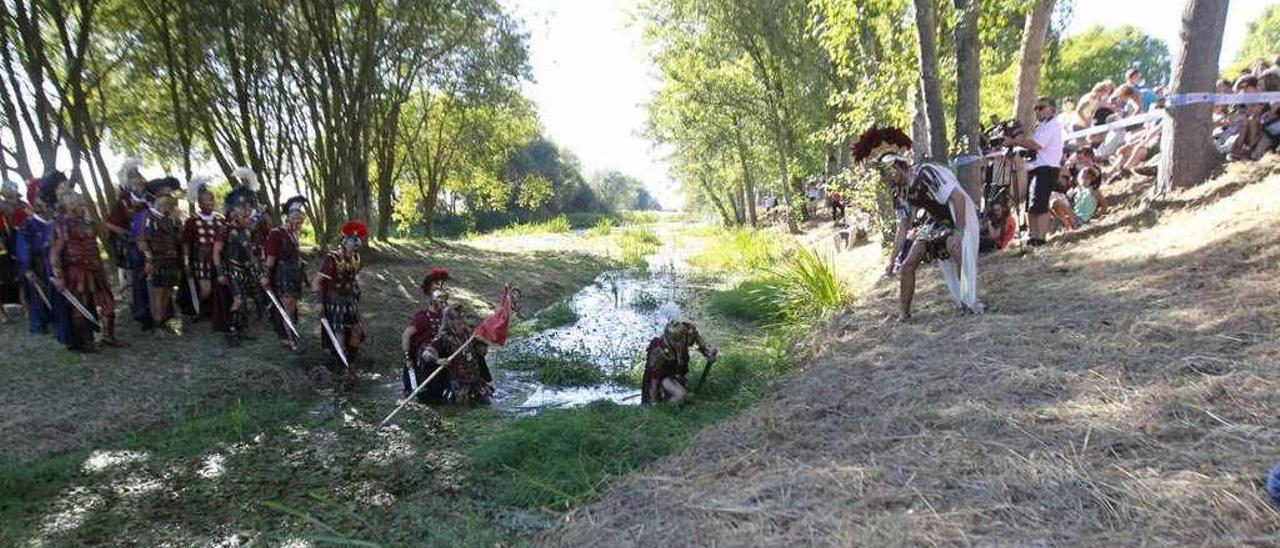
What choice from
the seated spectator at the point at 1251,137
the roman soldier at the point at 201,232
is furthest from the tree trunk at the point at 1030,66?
the roman soldier at the point at 201,232

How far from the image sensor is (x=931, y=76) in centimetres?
811

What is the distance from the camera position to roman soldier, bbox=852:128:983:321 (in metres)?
5.47

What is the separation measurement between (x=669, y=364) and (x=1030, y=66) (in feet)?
24.5

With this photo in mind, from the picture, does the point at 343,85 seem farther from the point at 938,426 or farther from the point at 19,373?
the point at 938,426

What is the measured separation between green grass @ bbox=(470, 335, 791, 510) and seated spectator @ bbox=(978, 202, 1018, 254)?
11.9 feet

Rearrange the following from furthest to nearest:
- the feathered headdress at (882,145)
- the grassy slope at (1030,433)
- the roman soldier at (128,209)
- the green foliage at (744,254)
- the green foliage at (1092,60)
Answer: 1. the green foliage at (1092,60)
2. the green foliage at (744,254)
3. the roman soldier at (128,209)
4. the feathered headdress at (882,145)
5. the grassy slope at (1030,433)

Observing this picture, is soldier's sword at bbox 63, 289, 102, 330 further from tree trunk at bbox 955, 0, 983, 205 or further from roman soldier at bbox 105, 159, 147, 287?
tree trunk at bbox 955, 0, 983, 205

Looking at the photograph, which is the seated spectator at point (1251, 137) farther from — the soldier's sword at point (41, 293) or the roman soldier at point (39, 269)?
the soldier's sword at point (41, 293)

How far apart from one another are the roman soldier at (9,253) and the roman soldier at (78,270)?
5.96 ft

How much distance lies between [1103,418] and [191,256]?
27.2ft

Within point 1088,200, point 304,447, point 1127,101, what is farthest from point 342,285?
point 1127,101

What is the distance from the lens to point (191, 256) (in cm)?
746

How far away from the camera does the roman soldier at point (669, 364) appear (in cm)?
586

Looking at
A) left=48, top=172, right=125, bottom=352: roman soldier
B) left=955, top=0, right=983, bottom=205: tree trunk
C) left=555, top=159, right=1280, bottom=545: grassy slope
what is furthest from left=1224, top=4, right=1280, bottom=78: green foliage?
left=48, top=172, right=125, bottom=352: roman soldier
